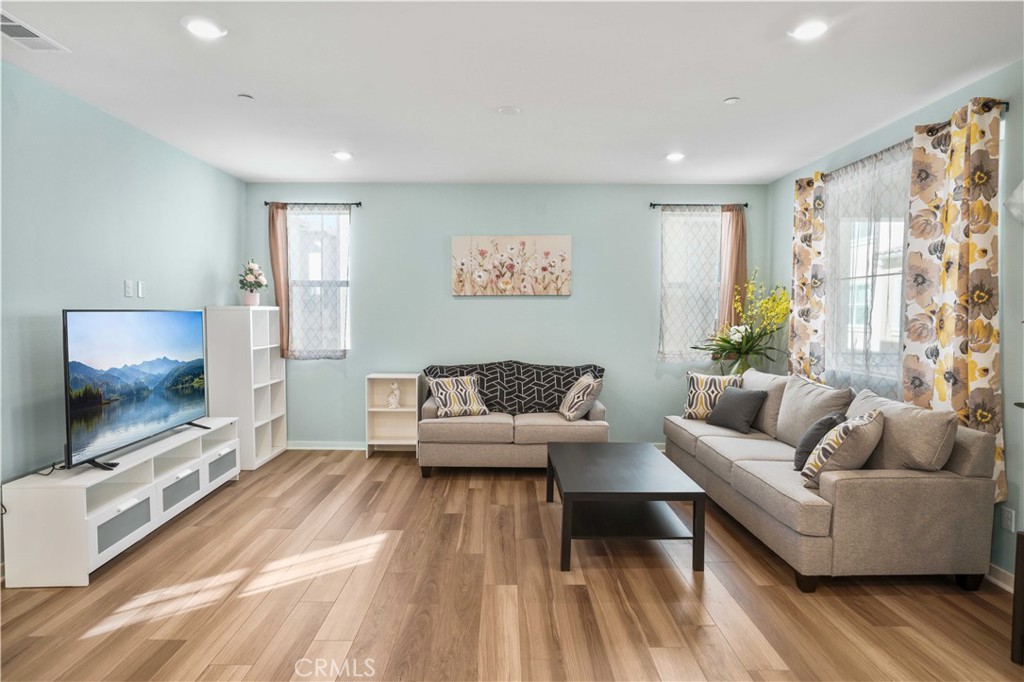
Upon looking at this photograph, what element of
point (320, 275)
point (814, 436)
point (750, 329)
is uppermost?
point (320, 275)

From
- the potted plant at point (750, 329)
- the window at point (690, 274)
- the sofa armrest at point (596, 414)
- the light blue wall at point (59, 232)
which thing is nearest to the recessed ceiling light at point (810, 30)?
the potted plant at point (750, 329)

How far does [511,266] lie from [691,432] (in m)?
2.25

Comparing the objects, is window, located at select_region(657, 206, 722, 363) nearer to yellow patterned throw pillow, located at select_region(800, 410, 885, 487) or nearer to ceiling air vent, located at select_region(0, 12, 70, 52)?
yellow patterned throw pillow, located at select_region(800, 410, 885, 487)

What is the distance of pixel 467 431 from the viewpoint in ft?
15.1

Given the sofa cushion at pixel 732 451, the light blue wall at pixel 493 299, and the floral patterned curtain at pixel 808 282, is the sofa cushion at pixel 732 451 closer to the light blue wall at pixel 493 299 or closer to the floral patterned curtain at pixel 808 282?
the floral patterned curtain at pixel 808 282

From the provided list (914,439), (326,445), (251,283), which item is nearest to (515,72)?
(914,439)

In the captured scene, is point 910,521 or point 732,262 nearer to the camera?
point 910,521

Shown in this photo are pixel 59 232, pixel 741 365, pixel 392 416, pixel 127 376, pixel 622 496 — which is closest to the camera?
pixel 622 496

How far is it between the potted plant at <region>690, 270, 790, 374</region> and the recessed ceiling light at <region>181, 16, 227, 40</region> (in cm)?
419

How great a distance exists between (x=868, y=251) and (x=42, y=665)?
4.88 meters

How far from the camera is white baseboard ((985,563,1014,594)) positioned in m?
2.75

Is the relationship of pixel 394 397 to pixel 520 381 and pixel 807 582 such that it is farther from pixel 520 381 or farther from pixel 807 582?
pixel 807 582
